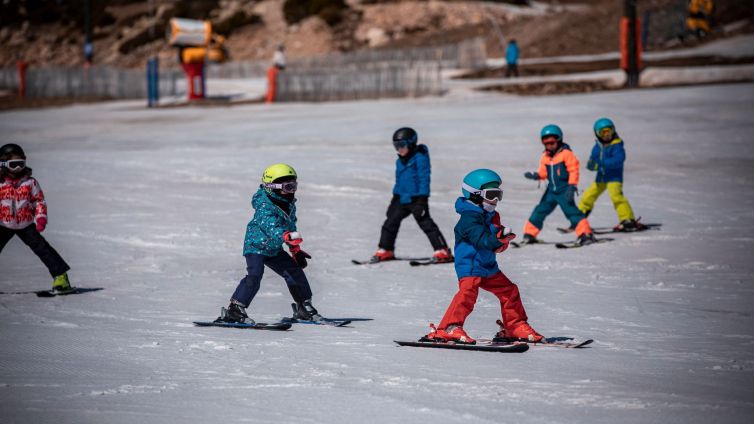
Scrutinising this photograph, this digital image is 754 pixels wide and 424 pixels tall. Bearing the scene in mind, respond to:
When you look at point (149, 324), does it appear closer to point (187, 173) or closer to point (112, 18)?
point (187, 173)

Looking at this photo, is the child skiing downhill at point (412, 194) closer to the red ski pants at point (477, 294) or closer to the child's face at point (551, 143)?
the child's face at point (551, 143)

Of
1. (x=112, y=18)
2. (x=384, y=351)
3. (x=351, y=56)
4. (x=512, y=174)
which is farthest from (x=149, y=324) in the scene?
(x=112, y=18)

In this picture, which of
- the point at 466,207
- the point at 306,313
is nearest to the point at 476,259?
the point at 466,207

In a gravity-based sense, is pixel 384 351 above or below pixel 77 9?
below

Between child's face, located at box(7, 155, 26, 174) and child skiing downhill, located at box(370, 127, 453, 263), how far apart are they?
4242 millimetres

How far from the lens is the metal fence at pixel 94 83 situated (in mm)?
42500

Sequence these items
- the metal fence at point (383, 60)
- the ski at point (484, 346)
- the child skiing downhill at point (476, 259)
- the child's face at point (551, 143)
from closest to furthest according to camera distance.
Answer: the ski at point (484, 346)
the child skiing downhill at point (476, 259)
the child's face at point (551, 143)
the metal fence at point (383, 60)

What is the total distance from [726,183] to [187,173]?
10.2m

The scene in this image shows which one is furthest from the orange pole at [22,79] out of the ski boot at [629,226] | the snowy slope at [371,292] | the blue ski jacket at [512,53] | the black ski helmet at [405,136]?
the black ski helmet at [405,136]

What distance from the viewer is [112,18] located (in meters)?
80.4

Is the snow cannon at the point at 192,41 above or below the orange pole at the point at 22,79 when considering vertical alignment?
above

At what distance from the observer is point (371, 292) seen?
10.6 metres

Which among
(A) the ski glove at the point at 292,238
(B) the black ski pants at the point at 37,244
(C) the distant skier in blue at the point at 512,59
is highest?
(C) the distant skier in blue at the point at 512,59

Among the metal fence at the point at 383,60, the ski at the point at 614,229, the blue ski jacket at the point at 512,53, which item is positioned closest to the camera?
the ski at the point at 614,229
